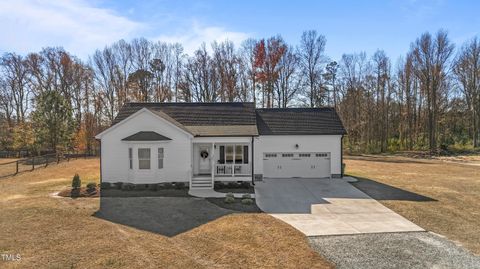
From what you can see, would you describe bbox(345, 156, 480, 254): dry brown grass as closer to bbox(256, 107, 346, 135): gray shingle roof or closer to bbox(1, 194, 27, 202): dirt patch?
bbox(256, 107, 346, 135): gray shingle roof

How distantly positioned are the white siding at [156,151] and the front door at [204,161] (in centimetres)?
160

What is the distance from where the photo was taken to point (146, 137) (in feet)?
61.7

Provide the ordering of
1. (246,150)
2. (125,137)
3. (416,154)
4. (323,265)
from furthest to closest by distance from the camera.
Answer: (416,154), (246,150), (125,137), (323,265)

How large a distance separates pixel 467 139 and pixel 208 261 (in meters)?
50.5

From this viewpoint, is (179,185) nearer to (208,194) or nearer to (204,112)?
(208,194)

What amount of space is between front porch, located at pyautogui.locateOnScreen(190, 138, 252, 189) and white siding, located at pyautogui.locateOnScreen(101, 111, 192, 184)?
1158mm

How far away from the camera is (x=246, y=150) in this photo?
21500 millimetres

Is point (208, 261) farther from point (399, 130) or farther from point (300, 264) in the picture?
point (399, 130)

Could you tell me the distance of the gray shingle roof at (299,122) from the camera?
2277 centimetres

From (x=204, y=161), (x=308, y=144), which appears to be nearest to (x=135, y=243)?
(x=204, y=161)

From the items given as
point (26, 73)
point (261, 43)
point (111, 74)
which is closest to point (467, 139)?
point (261, 43)

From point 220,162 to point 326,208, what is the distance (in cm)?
842

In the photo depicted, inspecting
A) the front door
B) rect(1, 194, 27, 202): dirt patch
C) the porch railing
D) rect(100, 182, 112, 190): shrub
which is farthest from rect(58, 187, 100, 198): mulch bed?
the porch railing

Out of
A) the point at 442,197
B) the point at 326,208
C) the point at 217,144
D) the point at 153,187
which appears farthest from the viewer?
the point at 217,144
